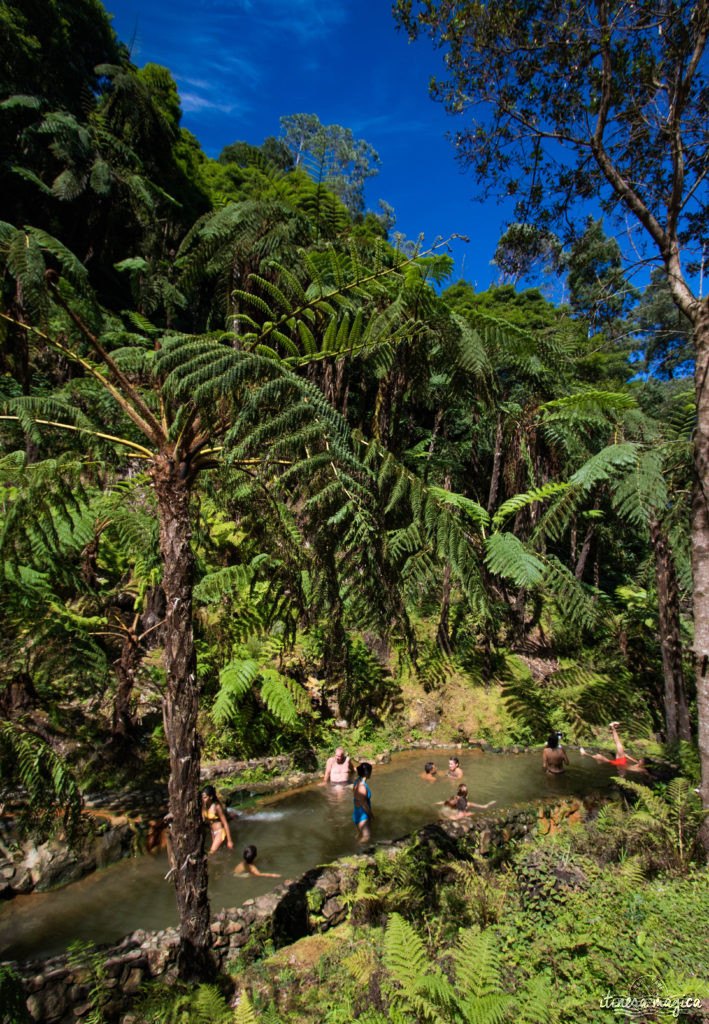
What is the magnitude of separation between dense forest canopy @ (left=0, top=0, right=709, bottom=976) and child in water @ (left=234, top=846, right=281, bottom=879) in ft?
4.36

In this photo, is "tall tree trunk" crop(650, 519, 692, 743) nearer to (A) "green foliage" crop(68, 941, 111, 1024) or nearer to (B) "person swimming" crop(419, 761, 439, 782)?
(B) "person swimming" crop(419, 761, 439, 782)

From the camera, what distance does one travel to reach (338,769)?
6746mm

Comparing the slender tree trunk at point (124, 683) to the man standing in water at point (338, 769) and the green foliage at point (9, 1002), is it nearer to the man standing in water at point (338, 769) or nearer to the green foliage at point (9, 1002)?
the man standing in water at point (338, 769)

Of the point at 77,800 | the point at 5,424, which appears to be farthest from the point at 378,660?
the point at 5,424

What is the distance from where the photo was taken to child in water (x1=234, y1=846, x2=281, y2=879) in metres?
5.06

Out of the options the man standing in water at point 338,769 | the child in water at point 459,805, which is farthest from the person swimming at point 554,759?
the man standing in water at point 338,769

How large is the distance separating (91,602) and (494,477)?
645 centimetres

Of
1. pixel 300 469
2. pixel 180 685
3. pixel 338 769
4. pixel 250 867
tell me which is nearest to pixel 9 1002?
pixel 180 685

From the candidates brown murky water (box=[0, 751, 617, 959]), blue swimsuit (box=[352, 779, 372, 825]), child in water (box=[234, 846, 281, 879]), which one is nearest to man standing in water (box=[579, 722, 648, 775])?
brown murky water (box=[0, 751, 617, 959])

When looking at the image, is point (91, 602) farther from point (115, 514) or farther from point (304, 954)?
point (304, 954)

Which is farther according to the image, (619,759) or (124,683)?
(619,759)

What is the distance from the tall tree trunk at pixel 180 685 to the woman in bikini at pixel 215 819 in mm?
2735

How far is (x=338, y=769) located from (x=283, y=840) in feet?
3.93

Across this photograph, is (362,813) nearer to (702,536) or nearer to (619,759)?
(619,759)
